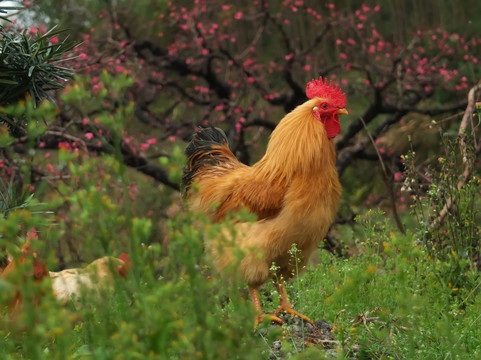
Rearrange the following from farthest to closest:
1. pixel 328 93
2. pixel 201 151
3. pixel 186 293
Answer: pixel 201 151 < pixel 328 93 < pixel 186 293

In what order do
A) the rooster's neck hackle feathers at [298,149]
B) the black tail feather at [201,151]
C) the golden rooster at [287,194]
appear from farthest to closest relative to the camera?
1. the black tail feather at [201,151]
2. the rooster's neck hackle feathers at [298,149]
3. the golden rooster at [287,194]

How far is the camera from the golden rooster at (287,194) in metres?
4.27

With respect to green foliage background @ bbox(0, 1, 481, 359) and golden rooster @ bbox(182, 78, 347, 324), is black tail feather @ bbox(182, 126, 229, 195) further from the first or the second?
green foliage background @ bbox(0, 1, 481, 359)

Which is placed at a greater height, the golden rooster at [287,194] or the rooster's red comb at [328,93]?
the rooster's red comb at [328,93]

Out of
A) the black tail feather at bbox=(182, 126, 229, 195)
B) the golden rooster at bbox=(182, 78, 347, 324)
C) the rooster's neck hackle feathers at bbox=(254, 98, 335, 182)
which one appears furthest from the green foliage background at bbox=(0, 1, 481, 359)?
the black tail feather at bbox=(182, 126, 229, 195)

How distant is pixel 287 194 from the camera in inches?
170

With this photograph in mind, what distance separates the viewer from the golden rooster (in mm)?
4266

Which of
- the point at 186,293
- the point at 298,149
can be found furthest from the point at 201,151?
the point at 186,293

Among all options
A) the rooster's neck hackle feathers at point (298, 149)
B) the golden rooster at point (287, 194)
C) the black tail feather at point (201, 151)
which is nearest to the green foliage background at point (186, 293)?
the golden rooster at point (287, 194)

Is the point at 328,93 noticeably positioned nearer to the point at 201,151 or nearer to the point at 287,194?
the point at 287,194

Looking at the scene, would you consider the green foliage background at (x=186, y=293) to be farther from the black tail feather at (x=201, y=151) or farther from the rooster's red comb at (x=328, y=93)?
the black tail feather at (x=201, y=151)

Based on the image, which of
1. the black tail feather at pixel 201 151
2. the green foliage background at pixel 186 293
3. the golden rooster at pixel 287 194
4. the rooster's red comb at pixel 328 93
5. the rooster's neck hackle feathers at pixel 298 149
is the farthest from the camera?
the black tail feather at pixel 201 151

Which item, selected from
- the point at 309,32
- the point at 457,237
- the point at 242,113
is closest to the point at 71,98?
the point at 457,237

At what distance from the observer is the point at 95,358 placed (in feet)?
7.23
